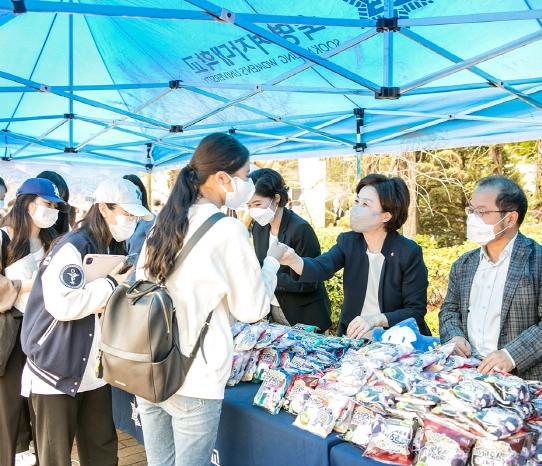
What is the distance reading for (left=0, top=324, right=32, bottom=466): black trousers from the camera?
2957 millimetres

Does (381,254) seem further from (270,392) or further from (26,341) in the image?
(26,341)

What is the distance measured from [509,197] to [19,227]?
240 cm

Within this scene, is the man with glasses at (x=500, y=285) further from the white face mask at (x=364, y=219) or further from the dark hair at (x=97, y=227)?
the dark hair at (x=97, y=227)

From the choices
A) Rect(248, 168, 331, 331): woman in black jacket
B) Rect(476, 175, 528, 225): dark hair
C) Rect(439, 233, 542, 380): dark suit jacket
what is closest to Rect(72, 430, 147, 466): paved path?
Rect(248, 168, 331, 331): woman in black jacket

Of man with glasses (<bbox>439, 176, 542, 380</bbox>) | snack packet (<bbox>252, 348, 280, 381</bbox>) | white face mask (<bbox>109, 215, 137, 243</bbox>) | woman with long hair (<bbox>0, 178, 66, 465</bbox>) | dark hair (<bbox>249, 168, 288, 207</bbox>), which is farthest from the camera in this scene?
dark hair (<bbox>249, 168, 288, 207</bbox>)

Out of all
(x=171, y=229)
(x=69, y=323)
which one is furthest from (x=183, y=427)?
(x=69, y=323)

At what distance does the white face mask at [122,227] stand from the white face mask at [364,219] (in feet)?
3.60

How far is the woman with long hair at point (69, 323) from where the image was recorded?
7.18 feet

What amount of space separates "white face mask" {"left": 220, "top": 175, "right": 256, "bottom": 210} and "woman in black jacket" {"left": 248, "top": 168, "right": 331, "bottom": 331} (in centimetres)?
139

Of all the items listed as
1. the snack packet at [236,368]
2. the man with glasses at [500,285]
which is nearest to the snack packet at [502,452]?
the man with glasses at [500,285]

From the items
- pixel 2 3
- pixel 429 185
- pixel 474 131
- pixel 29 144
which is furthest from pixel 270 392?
pixel 429 185

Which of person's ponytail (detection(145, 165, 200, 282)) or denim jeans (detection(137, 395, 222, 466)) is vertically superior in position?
person's ponytail (detection(145, 165, 200, 282))

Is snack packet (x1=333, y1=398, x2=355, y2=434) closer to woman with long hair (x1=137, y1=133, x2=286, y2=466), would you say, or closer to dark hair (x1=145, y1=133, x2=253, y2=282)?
woman with long hair (x1=137, y1=133, x2=286, y2=466)

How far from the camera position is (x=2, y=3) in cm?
262
